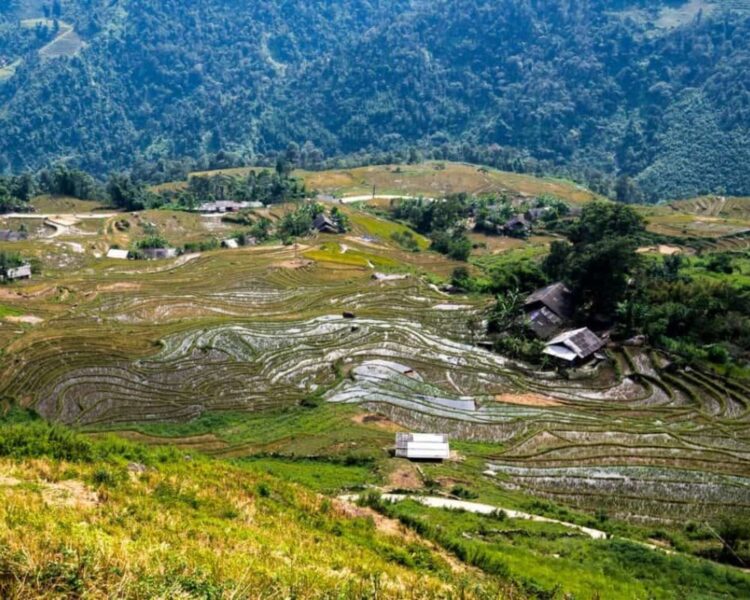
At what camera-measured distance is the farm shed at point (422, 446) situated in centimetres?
2823

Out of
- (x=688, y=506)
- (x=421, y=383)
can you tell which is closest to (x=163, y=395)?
(x=421, y=383)

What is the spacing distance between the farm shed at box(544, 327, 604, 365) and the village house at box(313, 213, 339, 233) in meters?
57.5

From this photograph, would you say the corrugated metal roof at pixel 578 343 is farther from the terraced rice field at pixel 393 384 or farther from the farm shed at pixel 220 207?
the farm shed at pixel 220 207

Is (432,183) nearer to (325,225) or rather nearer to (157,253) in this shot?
(325,225)

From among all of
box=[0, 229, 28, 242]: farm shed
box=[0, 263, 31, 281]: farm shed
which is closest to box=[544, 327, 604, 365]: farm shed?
box=[0, 263, 31, 281]: farm shed

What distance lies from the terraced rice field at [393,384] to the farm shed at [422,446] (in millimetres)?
2742

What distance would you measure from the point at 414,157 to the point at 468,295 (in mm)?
134677

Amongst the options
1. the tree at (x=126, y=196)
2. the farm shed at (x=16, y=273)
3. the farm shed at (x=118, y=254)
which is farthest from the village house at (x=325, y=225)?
the farm shed at (x=16, y=273)

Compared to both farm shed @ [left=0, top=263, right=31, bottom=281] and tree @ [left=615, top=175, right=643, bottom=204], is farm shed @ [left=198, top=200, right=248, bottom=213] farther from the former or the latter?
tree @ [left=615, top=175, right=643, bottom=204]

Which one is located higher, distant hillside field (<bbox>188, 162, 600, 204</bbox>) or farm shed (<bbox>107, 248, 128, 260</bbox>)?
farm shed (<bbox>107, 248, 128, 260</bbox>)

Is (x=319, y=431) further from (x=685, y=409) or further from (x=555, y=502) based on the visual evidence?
(x=685, y=409)

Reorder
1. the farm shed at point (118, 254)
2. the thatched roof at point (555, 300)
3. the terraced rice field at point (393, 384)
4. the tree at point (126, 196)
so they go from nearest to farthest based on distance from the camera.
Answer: the terraced rice field at point (393, 384)
the thatched roof at point (555, 300)
the farm shed at point (118, 254)
the tree at point (126, 196)

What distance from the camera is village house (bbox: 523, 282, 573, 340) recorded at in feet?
162

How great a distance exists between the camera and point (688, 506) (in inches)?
1013
